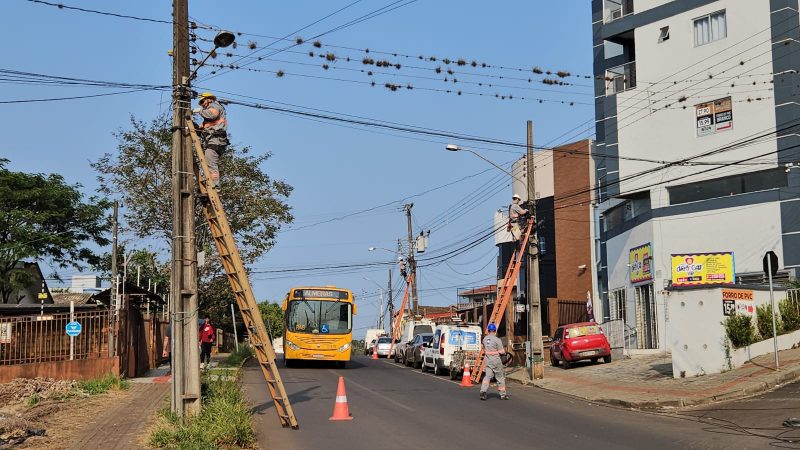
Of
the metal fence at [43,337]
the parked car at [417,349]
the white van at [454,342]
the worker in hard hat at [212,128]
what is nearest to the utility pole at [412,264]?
the parked car at [417,349]

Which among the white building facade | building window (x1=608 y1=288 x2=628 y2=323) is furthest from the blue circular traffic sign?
building window (x1=608 y1=288 x2=628 y2=323)

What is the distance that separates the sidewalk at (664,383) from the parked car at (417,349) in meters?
9.41

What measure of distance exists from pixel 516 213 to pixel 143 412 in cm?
1481

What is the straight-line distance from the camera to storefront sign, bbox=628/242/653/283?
3412 centimetres

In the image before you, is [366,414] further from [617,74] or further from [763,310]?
[617,74]

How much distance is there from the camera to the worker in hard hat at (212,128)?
563 inches

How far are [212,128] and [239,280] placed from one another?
2.75 m

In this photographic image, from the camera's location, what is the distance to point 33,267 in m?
43.6

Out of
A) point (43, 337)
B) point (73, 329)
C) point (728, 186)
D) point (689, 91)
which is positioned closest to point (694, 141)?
point (689, 91)

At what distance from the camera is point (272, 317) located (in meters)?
88.6

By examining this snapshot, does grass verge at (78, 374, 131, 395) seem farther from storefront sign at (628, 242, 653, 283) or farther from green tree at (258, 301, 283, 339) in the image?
green tree at (258, 301, 283, 339)

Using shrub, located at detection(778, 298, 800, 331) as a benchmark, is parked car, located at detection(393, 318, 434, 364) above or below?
below

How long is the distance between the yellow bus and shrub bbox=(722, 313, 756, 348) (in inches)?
628

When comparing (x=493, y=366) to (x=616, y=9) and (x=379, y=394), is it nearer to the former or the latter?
(x=379, y=394)
